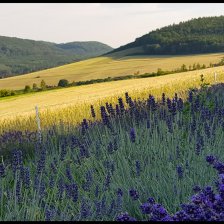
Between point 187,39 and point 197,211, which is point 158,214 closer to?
point 197,211

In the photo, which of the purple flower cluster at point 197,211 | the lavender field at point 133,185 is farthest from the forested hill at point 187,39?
the purple flower cluster at point 197,211

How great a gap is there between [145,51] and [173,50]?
7.50 metres

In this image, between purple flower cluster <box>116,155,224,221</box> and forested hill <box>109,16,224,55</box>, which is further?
forested hill <box>109,16,224,55</box>

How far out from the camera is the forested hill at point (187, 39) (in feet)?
262

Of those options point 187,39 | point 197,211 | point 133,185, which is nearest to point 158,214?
point 197,211

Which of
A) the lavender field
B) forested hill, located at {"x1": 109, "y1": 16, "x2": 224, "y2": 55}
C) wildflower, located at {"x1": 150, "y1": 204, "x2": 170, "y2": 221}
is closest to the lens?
wildflower, located at {"x1": 150, "y1": 204, "x2": 170, "y2": 221}

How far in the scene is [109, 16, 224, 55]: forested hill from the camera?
79938mm

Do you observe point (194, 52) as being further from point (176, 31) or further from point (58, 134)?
point (58, 134)

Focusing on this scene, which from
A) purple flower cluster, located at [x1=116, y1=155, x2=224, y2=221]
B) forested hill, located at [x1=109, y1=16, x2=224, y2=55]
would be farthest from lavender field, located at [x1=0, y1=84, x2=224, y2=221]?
forested hill, located at [x1=109, y1=16, x2=224, y2=55]

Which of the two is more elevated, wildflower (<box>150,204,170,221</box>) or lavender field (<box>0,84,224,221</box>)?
wildflower (<box>150,204,170,221</box>)

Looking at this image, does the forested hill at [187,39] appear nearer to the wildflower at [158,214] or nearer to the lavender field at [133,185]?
the lavender field at [133,185]

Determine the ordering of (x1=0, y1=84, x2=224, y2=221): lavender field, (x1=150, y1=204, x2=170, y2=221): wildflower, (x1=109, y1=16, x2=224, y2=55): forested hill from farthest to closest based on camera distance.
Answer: (x1=109, y1=16, x2=224, y2=55): forested hill < (x1=0, y1=84, x2=224, y2=221): lavender field < (x1=150, y1=204, x2=170, y2=221): wildflower

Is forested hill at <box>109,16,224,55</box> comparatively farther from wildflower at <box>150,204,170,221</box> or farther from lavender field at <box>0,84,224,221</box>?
wildflower at <box>150,204,170,221</box>

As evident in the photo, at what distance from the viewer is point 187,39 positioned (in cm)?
8712
